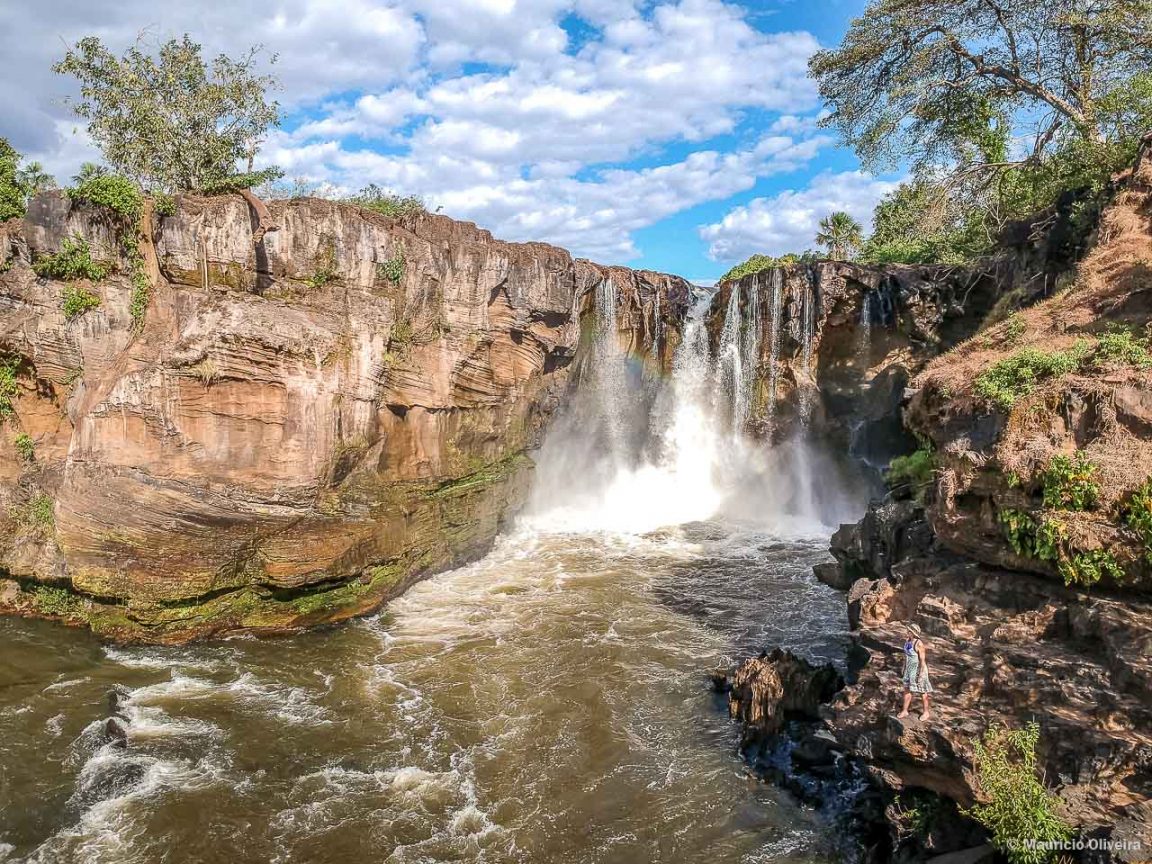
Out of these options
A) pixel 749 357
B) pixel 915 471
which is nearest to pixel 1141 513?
pixel 915 471

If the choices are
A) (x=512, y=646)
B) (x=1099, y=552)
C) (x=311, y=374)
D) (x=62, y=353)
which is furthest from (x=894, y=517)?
(x=62, y=353)

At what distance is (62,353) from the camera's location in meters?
13.5

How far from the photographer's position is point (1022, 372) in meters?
9.77

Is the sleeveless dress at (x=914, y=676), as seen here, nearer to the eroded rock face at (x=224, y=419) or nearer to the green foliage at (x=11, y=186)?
the eroded rock face at (x=224, y=419)

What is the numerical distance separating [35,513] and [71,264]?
193 inches

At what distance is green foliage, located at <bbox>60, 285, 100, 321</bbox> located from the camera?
13242 millimetres

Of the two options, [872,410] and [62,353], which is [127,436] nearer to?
[62,353]

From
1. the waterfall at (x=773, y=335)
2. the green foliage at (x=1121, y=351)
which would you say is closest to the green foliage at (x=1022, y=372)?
the green foliage at (x=1121, y=351)

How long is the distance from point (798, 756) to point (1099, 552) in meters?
4.47

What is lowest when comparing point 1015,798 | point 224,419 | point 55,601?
point 55,601

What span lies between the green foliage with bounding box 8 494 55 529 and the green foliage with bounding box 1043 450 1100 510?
54.2 feet

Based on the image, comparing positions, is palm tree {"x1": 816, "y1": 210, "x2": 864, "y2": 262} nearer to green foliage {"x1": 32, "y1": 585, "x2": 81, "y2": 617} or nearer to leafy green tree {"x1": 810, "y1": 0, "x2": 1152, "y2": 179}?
leafy green tree {"x1": 810, "y1": 0, "x2": 1152, "y2": 179}

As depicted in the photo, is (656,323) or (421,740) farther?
(656,323)

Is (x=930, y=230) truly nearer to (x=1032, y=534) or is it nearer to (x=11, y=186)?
(x=1032, y=534)
